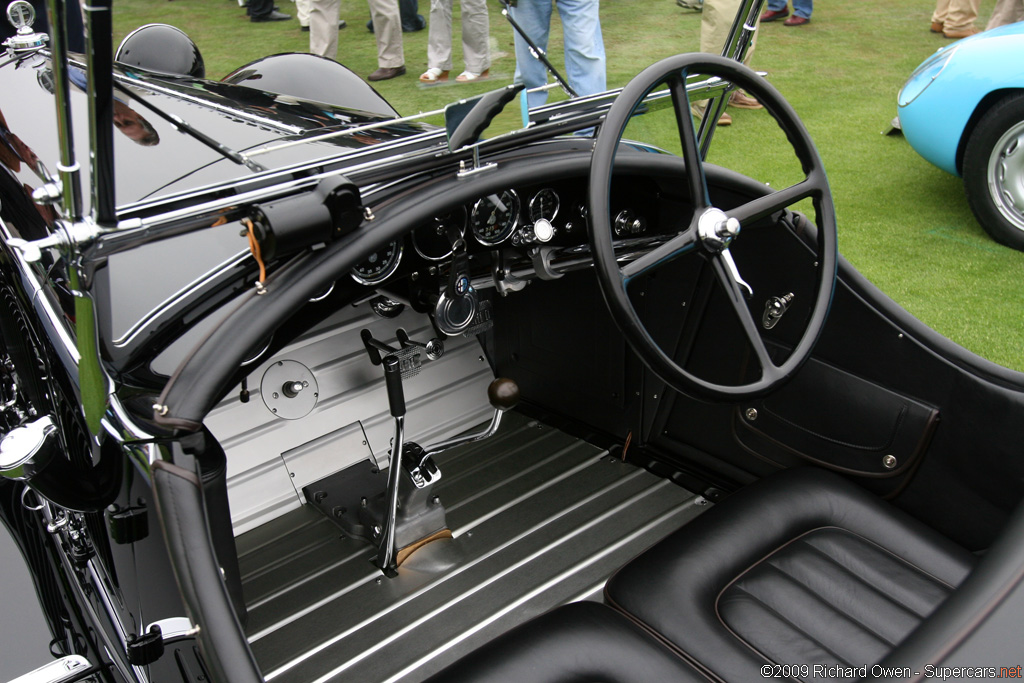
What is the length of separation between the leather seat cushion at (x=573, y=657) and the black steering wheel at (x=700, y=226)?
0.49 meters

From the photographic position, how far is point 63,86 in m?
0.98

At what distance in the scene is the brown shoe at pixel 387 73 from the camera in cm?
210

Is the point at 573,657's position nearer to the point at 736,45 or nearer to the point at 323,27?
the point at 736,45

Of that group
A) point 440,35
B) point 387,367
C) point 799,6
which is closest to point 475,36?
point 440,35

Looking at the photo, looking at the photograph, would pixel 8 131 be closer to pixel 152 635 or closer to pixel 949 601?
pixel 152 635

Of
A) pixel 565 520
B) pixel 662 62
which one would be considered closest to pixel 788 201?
pixel 662 62

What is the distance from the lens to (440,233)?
1.82 metres

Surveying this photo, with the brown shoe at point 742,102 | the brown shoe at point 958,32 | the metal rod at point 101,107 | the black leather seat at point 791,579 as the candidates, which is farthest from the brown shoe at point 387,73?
the brown shoe at point 958,32

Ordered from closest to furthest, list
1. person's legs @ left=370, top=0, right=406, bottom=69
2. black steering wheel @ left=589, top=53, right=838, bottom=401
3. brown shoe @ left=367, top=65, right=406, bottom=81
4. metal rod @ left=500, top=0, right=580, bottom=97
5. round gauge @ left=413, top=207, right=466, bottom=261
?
black steering wheel @ left=589, top=53, right=838, bottom=401
metal rod @ left=500, top=0, right=580, bottom=97
round gauge @ left=413, top=207, right=466, bottom=261
person's legs @ left=370, top=0, right=406, bottom=69
brown shoe @ left=367, top=65, right=406, bottom=81

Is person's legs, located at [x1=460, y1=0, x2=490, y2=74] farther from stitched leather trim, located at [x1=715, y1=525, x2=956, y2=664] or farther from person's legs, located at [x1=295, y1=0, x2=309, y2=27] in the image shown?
stitched leather trim, located at [x1=715, y1=525, x2=956, y2=664]

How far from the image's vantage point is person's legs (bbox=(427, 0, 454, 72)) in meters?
1.71

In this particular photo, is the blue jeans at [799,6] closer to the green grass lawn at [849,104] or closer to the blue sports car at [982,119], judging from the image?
Answer: the green grass lawn at [849,104]

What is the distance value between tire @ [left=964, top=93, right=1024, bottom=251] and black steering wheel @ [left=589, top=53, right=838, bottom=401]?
103 inches

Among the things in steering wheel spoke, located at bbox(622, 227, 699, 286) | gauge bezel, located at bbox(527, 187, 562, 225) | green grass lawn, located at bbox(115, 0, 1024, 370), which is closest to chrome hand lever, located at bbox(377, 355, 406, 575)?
gauge bezel, located at bbox(527, 187, 562, 225)
